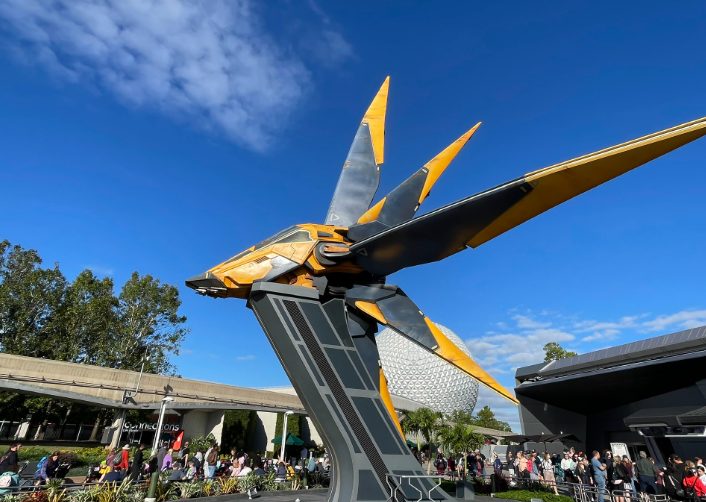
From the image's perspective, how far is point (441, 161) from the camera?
37.2 feet

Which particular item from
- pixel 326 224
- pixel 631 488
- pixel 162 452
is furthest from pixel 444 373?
pixel 326 224

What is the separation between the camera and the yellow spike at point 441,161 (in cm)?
1118

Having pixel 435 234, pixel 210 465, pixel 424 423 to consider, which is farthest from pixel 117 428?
pixel 435 234

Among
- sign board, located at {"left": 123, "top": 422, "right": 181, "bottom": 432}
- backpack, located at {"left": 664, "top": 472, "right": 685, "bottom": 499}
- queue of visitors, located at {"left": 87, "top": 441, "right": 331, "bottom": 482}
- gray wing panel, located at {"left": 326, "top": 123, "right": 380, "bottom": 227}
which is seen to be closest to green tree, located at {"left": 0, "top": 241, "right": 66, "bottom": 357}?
sign board, located at {"left": 123, "top": 422, "right": 181, "bottom": 432}

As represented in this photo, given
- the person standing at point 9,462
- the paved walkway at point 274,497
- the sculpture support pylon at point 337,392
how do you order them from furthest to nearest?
1. the paved walkway at point 274,497
2. the person standing at point 9,462
3. the sculpture support pylon at point 337,392

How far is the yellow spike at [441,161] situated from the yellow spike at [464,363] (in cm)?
354

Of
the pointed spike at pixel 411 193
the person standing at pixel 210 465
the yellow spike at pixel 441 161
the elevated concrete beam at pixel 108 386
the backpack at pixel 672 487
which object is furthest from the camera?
the elevated concrete beam at pixel 108 386

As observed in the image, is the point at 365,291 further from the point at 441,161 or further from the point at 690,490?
the point at 690,490

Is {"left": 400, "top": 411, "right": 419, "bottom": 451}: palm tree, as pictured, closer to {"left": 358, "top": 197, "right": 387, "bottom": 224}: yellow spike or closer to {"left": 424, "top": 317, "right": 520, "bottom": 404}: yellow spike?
{"left": 424, "top": 317, "right": 520, "bottom": 404}: yellow spike

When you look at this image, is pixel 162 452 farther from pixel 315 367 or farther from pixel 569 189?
pixel 569 189

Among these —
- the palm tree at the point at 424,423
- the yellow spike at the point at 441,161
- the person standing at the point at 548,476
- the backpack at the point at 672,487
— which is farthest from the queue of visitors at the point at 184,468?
the palm tree at the point at 424,423

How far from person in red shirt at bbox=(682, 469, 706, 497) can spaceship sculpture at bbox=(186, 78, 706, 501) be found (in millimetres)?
7863

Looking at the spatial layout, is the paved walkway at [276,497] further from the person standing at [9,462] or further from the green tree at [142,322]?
the green tree at [142,322]

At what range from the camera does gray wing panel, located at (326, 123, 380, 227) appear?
12609 mm
